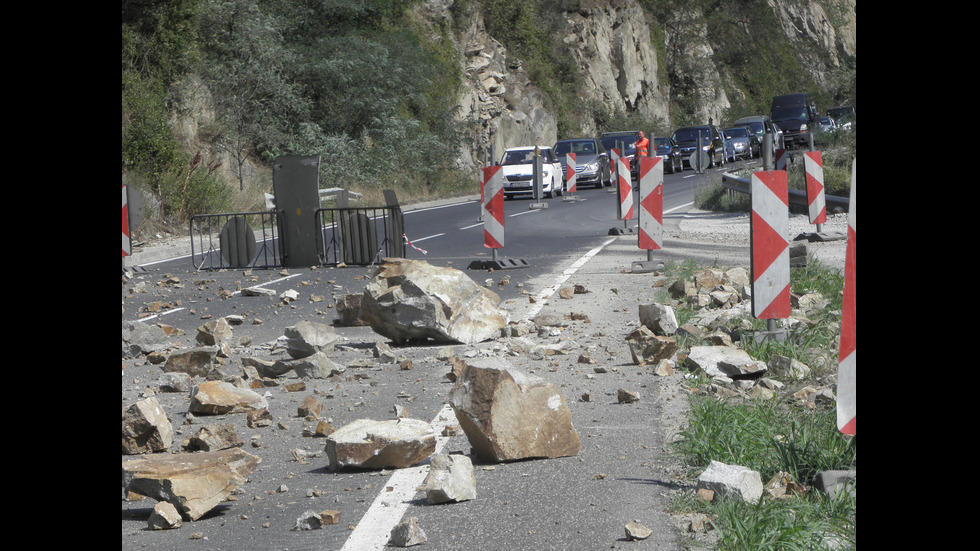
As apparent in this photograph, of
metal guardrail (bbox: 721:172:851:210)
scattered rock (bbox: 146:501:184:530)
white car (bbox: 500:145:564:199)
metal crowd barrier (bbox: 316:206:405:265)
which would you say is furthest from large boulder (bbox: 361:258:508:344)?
white car (bbox: 500:145:564:199)

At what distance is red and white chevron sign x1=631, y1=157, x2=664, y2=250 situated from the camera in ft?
41.5

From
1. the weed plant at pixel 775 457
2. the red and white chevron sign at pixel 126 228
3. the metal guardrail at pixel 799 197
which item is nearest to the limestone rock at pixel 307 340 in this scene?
the weed plant at pixel 775 457

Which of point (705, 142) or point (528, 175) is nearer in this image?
point (528, 175)

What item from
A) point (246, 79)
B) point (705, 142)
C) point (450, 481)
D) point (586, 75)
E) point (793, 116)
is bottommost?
point (450, 481)

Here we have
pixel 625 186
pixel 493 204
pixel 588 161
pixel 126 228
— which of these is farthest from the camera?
pixel 588 161

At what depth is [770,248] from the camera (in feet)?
24.4

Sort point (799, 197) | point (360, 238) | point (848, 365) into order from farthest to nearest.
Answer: point (799, 197) → point (360, 238) → point (848, 365)

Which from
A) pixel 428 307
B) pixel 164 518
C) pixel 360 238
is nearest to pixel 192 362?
pixel 428 307

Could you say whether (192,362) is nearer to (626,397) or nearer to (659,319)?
(626,397)

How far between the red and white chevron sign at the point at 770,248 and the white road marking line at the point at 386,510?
124 inches

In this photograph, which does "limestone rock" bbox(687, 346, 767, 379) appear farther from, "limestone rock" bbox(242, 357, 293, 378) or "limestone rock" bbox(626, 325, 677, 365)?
"limestone rock" bbox(242, 357, 293, 378)

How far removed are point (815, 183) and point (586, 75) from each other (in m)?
52.6

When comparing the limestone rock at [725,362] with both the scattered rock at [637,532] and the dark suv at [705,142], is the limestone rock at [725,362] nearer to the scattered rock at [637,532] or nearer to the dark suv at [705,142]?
the scattered rock at [637,532]
